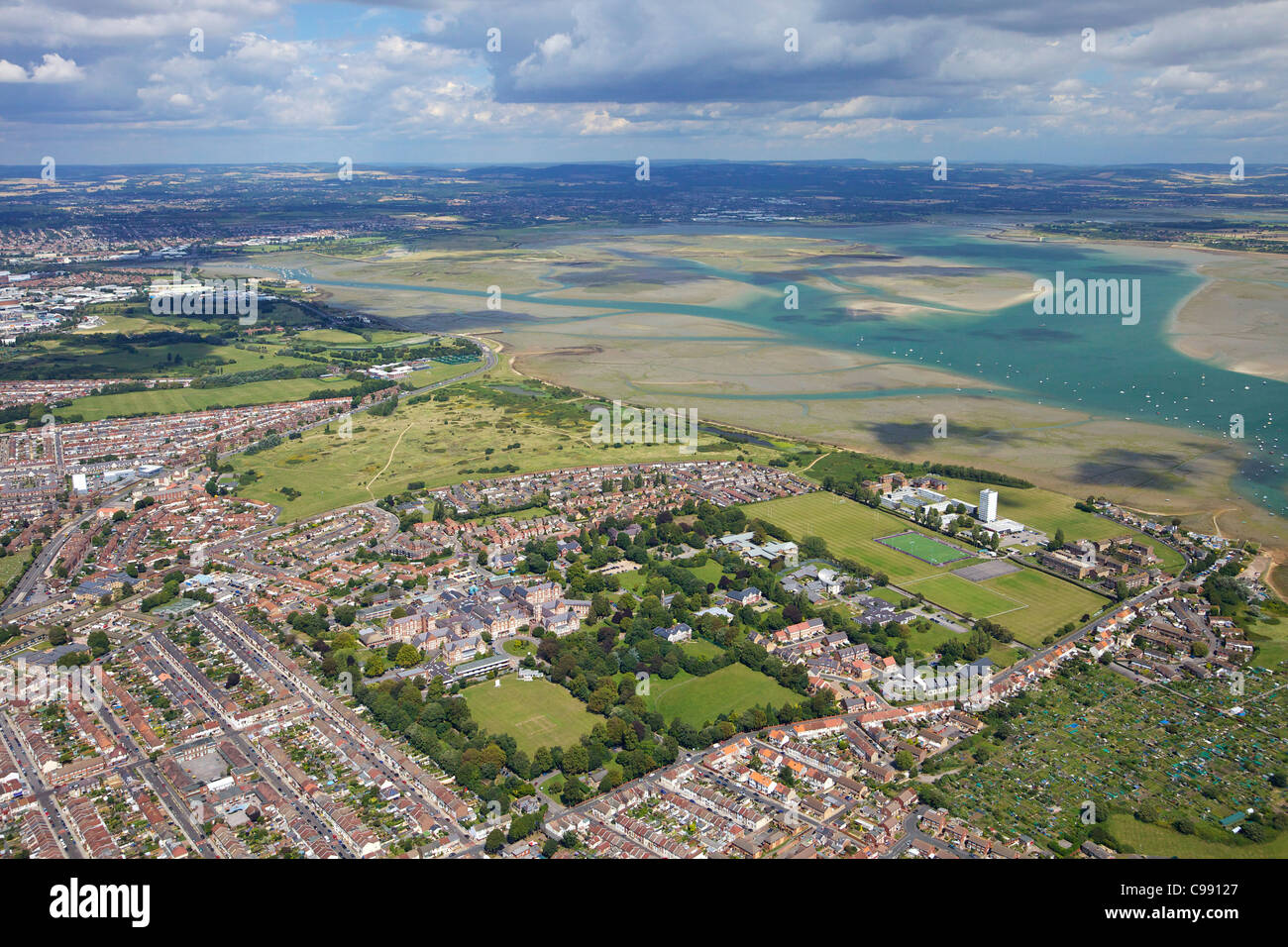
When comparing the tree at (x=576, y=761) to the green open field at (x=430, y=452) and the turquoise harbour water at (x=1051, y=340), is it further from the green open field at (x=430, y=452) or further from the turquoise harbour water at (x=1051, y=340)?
the turquoise harbour water at (x=1051, y=340)

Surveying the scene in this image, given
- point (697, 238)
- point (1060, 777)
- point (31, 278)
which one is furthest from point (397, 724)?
point (697, 238)

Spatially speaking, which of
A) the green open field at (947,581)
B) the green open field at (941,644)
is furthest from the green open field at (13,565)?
the green open field at (941,644)

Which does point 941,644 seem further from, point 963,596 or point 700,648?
point 700,648

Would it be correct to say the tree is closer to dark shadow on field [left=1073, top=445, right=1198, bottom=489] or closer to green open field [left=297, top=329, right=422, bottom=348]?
dark shadow on field [left=1073, top=445, right=1198, bottom=489]

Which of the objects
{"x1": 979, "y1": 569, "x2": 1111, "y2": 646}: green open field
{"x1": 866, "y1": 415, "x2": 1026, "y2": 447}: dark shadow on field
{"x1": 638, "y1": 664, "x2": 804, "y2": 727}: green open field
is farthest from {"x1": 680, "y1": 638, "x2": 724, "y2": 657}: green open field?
{"x1": 866, "y1": 415, "x2": 1026, "y2": 447}: dark shadow on field
